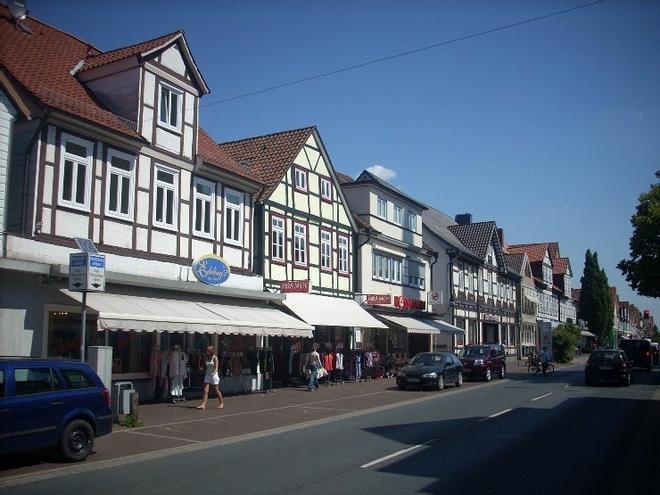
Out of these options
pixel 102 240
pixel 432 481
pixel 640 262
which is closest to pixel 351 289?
pixel 102 240

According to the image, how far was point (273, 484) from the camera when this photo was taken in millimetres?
8703

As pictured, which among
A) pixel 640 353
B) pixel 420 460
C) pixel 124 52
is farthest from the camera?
pixel 640 353

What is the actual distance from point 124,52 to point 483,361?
69.9 feet

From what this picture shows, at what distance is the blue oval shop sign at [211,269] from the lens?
2038 cm

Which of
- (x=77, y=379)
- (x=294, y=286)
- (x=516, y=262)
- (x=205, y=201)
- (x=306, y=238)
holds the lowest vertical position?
(x=77, y=379)

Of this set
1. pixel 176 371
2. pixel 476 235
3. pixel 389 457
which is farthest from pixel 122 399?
pixel 476 235

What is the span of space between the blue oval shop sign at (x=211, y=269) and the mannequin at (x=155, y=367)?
8.65 feet

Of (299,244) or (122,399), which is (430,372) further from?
(122,399)

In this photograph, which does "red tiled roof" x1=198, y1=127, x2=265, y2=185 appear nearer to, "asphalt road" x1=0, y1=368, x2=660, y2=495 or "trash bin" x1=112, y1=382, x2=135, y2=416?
"trash bin" x1=112, y1=382, x2=135, y2=416

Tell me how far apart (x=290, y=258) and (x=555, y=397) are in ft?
37.5

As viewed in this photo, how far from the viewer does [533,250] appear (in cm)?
7675

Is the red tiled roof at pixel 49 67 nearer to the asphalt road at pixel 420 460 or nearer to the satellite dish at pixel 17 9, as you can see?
the satellite dish at pixel 17 9

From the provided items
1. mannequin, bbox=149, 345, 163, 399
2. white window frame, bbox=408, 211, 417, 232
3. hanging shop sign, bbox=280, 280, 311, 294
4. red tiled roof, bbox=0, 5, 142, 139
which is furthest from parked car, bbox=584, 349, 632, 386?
red tiled roof, bbox=0, 5, 142, 139

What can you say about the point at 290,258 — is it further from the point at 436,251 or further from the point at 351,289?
the point at 436,251
